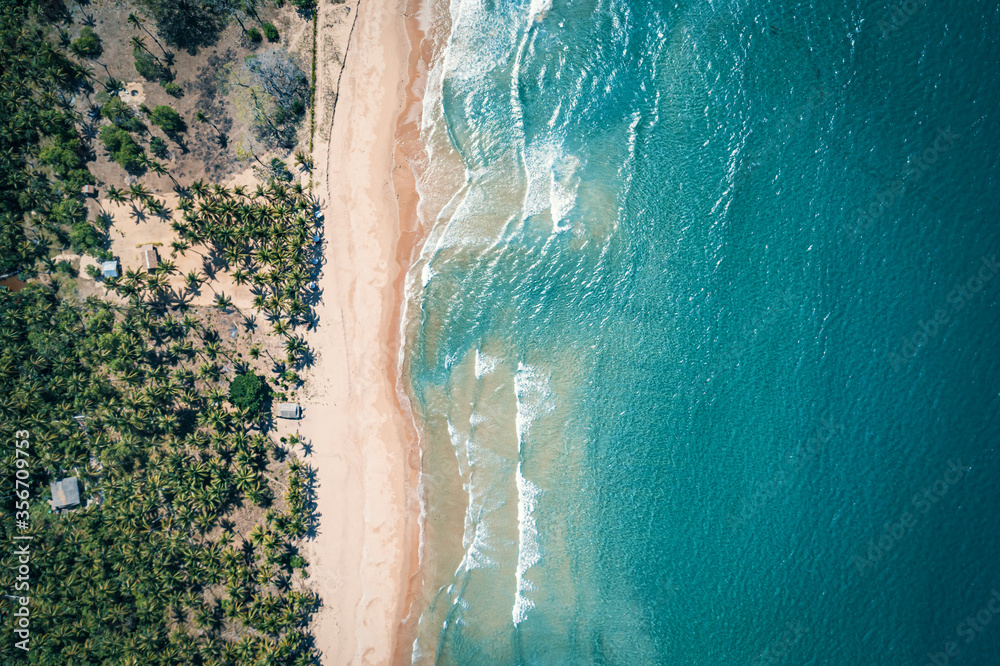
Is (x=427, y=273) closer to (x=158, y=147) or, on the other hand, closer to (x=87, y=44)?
(x=158, y=147)

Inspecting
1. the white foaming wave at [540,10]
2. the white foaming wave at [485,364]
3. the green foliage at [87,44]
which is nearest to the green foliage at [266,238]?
the green foliage at [87,44]

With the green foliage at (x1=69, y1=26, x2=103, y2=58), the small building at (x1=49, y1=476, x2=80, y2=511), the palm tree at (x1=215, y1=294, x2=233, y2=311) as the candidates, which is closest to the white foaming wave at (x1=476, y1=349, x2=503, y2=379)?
the palm tree at (x1=215, y1=294, x2=233, y2=311)

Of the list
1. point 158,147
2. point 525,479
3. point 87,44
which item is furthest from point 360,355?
point 87,44

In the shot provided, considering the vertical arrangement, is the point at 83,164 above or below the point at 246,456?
above

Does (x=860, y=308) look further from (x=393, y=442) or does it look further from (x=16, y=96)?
(x=16, y=96)

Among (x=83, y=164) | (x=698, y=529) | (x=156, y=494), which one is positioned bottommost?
(x=698, y=529)

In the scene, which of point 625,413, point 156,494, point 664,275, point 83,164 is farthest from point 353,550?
point 83,164
